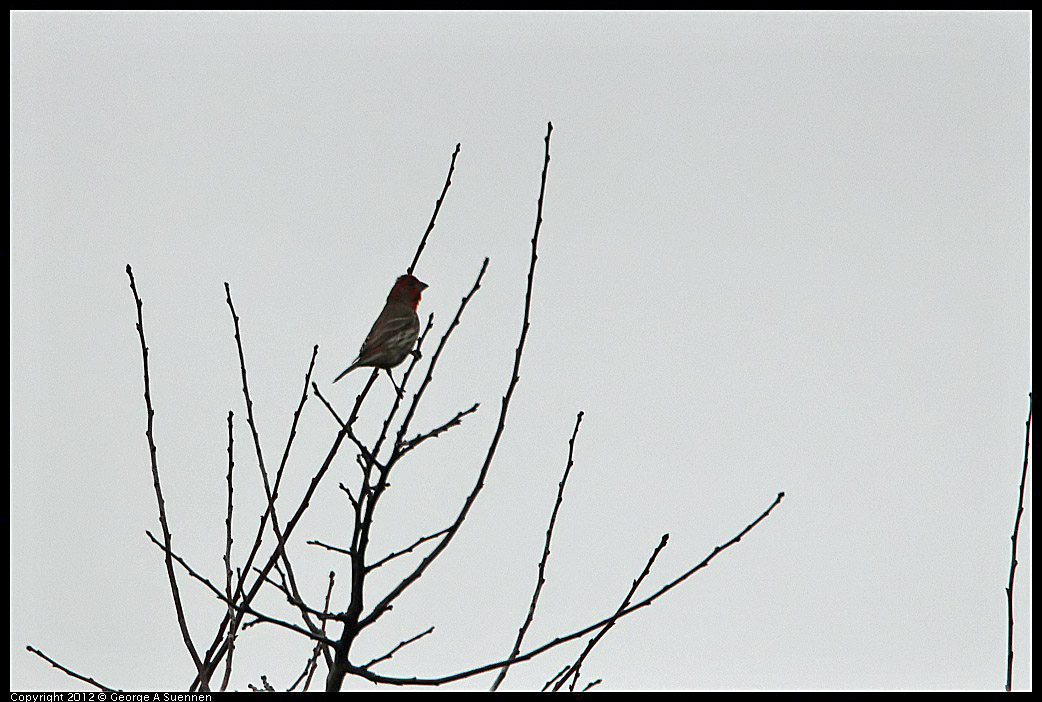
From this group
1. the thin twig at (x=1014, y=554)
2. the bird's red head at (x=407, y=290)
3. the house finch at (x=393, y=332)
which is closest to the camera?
the thin twig at (x=1014, y=554)

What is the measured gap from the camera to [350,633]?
397 centimetres

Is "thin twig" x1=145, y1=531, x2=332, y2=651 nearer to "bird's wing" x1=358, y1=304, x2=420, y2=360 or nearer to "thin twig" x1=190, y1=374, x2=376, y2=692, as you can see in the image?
"thin twig" x1=190, y1=374, x2=376, y2=692

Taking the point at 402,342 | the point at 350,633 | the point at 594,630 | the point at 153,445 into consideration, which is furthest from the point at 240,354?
the point at 402,342

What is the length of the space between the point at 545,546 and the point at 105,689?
1.86 metres

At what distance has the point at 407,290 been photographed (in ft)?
27.6

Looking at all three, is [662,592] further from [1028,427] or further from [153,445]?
[153,445]

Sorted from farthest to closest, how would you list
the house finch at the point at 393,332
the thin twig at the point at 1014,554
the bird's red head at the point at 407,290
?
Result: the bird's red head at the point at 407,290, the house finch at the point at 393,332, the thin twig at the point at 1014,554

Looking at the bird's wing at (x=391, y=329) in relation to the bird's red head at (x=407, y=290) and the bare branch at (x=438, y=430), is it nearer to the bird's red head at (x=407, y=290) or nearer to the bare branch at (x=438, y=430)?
the bird's red head at (x=407, y=290)

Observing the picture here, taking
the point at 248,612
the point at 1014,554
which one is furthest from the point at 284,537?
the point at 1014,554

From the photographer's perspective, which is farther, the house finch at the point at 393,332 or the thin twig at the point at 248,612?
the house finch at the point at 393,332

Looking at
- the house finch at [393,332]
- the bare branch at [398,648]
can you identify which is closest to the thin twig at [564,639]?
the bare branch at [398,648]

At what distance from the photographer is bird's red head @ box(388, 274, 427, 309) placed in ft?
27.3

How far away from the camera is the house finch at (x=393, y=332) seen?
763 centimetres

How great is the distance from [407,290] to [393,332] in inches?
27.7
